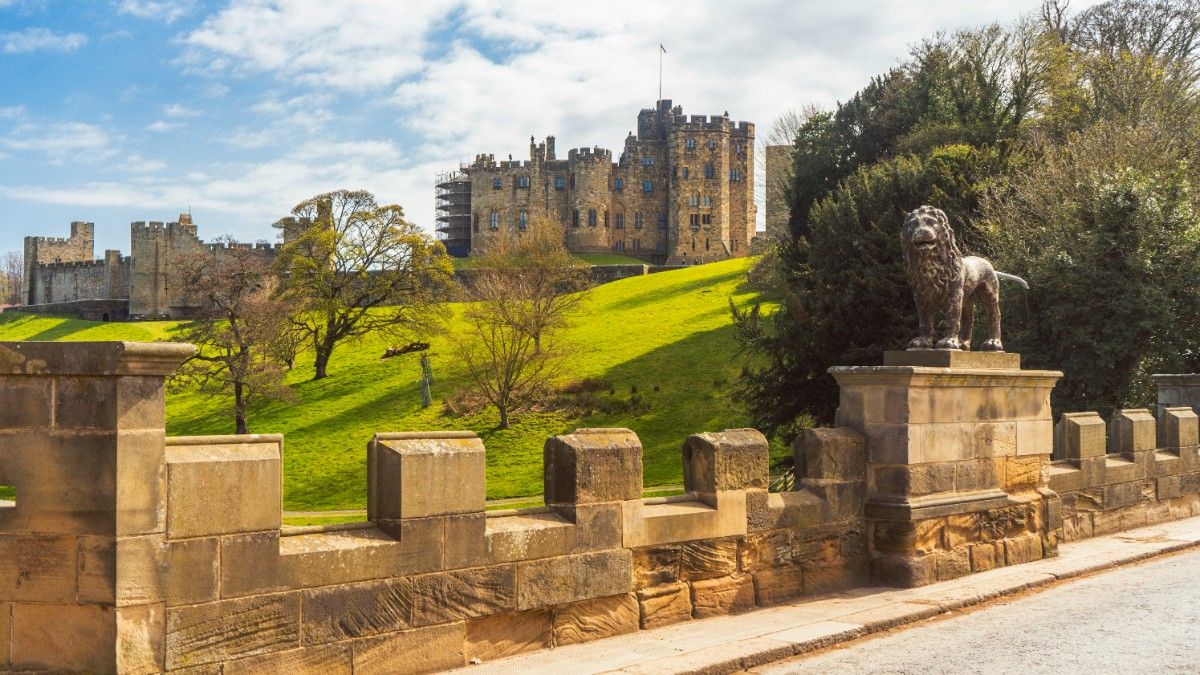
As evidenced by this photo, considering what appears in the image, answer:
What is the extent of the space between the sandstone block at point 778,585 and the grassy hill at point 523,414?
22.3 m

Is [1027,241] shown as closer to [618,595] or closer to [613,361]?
[618,595]

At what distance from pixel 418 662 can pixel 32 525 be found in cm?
217

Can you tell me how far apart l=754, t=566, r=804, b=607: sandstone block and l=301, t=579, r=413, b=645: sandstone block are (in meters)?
3.24

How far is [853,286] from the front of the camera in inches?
1008

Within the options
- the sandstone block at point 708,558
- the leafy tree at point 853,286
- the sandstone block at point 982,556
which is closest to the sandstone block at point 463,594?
the sandstone block at point 708,558

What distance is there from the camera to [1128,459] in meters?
13.8

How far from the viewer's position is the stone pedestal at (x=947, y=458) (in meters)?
9.50

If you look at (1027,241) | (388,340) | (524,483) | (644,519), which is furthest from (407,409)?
(644,519)

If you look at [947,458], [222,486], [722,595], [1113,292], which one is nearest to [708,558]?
[722,595]

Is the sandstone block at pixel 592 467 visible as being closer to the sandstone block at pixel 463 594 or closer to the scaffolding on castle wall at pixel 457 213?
the sandstone block at pixel 463 594

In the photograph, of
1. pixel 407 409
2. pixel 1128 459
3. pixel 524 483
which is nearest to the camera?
pixel 1128 459

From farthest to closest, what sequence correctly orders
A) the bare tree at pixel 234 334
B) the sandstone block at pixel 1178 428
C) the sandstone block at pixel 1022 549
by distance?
the bare tree at pixel 234 334 → the sandstone block at pixel 1178 428 → the sandstone block at pixel 1022 549

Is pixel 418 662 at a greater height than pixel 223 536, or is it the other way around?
pixel 223 536

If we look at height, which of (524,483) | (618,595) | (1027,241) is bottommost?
(524,483)
